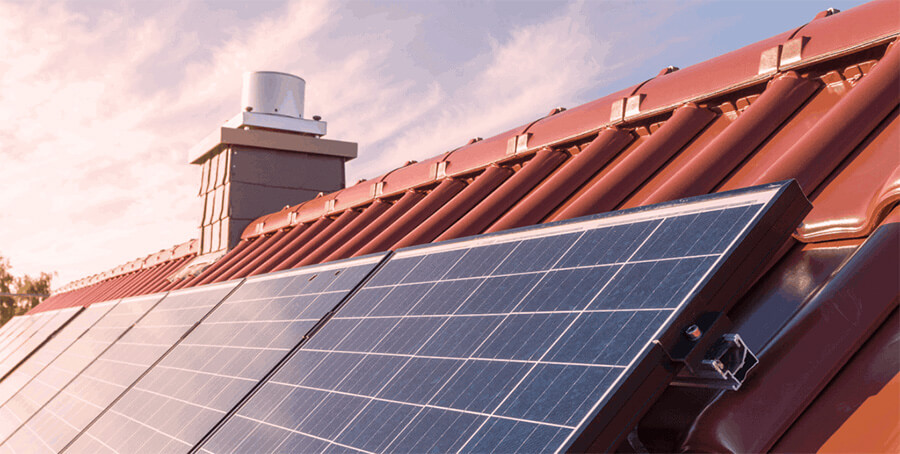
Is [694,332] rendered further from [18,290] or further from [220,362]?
[18,290]

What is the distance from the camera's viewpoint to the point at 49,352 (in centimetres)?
1252

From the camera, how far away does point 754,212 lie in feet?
9.00

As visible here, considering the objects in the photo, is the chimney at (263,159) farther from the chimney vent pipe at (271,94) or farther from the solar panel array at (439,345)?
the solar panel array at (439,345)

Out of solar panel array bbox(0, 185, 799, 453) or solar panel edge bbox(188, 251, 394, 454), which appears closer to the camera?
solar panel array bbox(0, 185, 799, 453)

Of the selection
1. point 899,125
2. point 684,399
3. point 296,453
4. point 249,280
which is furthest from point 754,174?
point 249,280

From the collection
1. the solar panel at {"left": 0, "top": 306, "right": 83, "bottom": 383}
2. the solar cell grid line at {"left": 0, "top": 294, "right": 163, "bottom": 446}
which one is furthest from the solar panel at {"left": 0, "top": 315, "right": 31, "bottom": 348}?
the solar cell grid line at {"left": 0, "top": 294, "right": 163, "bottom": 446}

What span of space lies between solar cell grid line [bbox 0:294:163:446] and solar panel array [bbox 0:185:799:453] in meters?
2.30

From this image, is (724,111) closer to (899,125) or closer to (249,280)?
(899,125)

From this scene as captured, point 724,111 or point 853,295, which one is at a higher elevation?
point 724,111

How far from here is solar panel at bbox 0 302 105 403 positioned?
11.7 m

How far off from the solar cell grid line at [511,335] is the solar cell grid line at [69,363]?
5842 mm

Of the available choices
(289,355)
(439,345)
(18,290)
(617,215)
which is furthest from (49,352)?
(18,290)

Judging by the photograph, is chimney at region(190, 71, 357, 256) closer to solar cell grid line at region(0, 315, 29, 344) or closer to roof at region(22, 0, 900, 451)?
roof at region(22, 0, 900, 451)

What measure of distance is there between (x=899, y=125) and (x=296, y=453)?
365 centimetres
